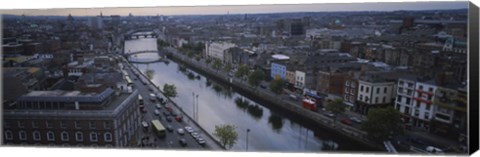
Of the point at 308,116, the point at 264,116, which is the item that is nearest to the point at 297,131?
the point at 308,116

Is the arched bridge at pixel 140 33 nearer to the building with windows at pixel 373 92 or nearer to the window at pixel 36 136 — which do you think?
the window at pixel 36 136

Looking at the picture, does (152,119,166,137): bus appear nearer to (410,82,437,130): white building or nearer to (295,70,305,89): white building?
(295,70,305,89): white building

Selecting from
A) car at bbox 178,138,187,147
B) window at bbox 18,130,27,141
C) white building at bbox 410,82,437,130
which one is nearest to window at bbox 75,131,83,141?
window at bbox 18,130,27,141

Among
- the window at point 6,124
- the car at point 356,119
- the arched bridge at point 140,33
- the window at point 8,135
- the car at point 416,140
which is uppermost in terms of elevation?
the arched bridge at point 140,33

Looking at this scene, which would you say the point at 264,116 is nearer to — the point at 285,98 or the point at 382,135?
the point at 285,98

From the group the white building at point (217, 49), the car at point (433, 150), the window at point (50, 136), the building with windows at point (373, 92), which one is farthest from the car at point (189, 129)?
the white building at point (217, 49)
